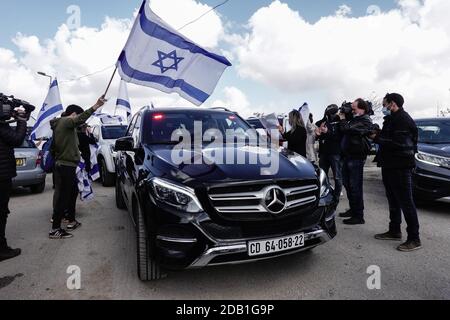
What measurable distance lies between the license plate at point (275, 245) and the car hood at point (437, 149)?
374 cm

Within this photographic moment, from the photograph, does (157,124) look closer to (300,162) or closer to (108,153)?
(300,162)

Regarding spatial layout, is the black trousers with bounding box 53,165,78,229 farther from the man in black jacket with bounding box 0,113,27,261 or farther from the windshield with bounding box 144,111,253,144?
the windshield with bounding box 144,111,253,144

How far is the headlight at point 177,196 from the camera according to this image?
2.57 metres

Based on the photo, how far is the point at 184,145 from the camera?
3553 millimetres

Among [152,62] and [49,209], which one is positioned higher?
[152,62]

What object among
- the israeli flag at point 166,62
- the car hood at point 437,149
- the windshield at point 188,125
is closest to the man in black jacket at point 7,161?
the windshield at point 188,125

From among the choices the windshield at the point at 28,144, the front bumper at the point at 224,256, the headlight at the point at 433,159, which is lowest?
the front bumper at the point at 224,256

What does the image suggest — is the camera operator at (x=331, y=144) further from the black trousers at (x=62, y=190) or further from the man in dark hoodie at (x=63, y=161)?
the black trousers at (x=62, y=190)

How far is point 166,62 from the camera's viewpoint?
220 inches

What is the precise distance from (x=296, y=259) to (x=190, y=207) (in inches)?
59.8

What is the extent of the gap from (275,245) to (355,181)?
2.55m

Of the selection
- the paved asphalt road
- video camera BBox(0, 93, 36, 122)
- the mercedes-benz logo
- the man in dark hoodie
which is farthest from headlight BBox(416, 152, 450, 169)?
video camera BBox(0, 93, 36, 122)
